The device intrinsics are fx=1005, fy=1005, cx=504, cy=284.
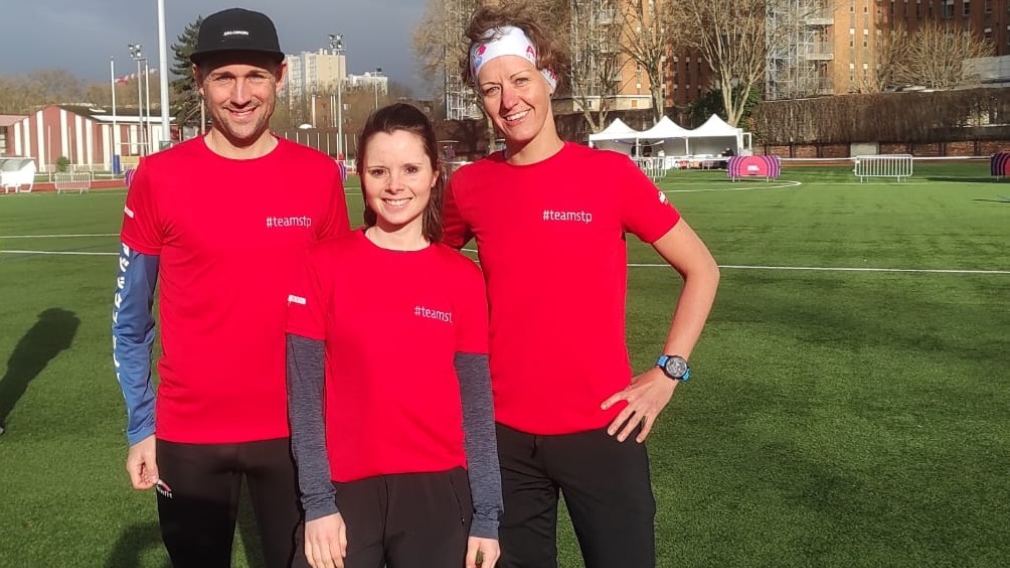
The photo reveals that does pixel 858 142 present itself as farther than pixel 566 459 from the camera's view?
Yes

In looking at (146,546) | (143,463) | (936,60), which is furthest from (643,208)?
(936,60)

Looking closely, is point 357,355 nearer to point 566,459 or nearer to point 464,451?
point 464,451

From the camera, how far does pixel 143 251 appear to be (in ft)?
9.87

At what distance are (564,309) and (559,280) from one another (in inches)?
3.4

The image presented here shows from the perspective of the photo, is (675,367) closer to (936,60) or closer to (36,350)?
(36,350)

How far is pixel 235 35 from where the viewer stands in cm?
294

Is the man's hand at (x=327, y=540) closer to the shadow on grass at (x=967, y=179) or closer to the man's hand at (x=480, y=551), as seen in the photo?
the man's hand at (x=480, y=551)

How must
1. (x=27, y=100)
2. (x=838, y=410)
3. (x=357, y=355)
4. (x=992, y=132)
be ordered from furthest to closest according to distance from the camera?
(x=27, y=100), (x=992, y=132), (x=838, y=410), (x=357, y=355)

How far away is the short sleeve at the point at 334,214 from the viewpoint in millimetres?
3080

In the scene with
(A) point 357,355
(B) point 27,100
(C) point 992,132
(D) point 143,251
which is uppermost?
(B) point 27,100

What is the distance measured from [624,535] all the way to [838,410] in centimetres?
431

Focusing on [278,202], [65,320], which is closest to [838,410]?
[278,202]

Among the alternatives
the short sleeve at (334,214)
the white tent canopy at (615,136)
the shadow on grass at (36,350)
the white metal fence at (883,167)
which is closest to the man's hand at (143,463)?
the short sleeve at (334,214)

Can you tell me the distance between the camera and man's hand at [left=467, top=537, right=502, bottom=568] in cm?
271
